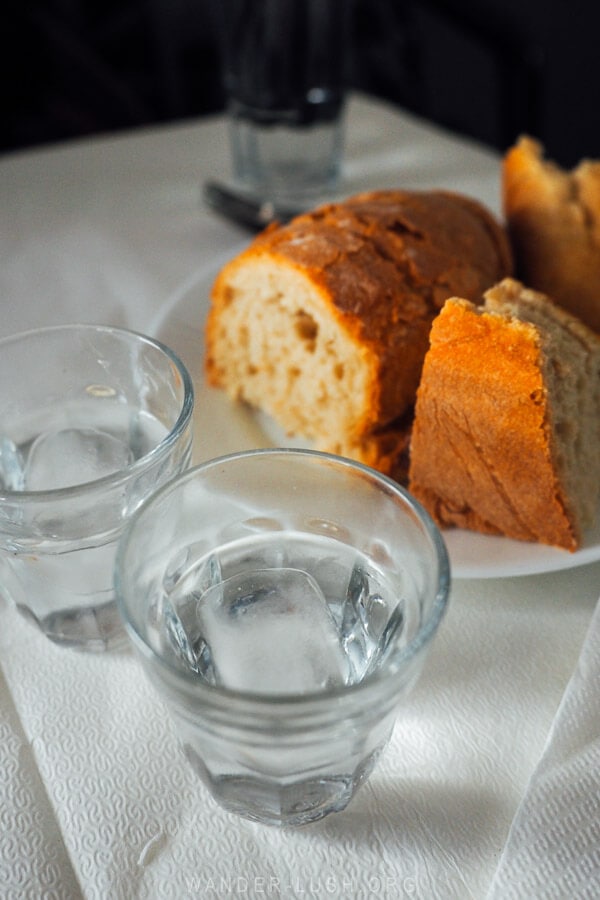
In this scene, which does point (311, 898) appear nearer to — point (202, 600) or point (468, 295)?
point (202, 600)

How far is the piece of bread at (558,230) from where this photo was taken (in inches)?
44.1

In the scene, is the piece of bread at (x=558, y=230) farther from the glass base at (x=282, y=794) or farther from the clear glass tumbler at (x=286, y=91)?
the glass base at (x=282, y=794)

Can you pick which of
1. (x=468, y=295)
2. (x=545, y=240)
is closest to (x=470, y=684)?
(x=468, y=295)

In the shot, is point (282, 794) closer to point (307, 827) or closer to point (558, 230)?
point (307, 827)

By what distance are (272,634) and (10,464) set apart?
0.34m

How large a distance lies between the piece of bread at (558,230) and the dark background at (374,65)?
135 cm

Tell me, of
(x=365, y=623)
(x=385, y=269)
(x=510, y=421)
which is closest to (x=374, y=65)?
(x=385, y=269)

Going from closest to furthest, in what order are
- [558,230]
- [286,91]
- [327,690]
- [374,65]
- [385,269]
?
[327,690]
[385,269]
[558,230]
[286,91]
[374,65]

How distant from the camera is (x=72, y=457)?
826 millimetres

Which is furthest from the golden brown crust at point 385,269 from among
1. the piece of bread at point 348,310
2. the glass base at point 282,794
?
the glass base at point 282,794

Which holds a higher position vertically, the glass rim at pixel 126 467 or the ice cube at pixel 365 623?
the glass rim at pixel 126 467

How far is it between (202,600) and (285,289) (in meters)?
0.39

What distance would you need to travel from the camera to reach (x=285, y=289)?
38.3 inches

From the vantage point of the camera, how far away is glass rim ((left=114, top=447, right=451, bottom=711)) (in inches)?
20.8
